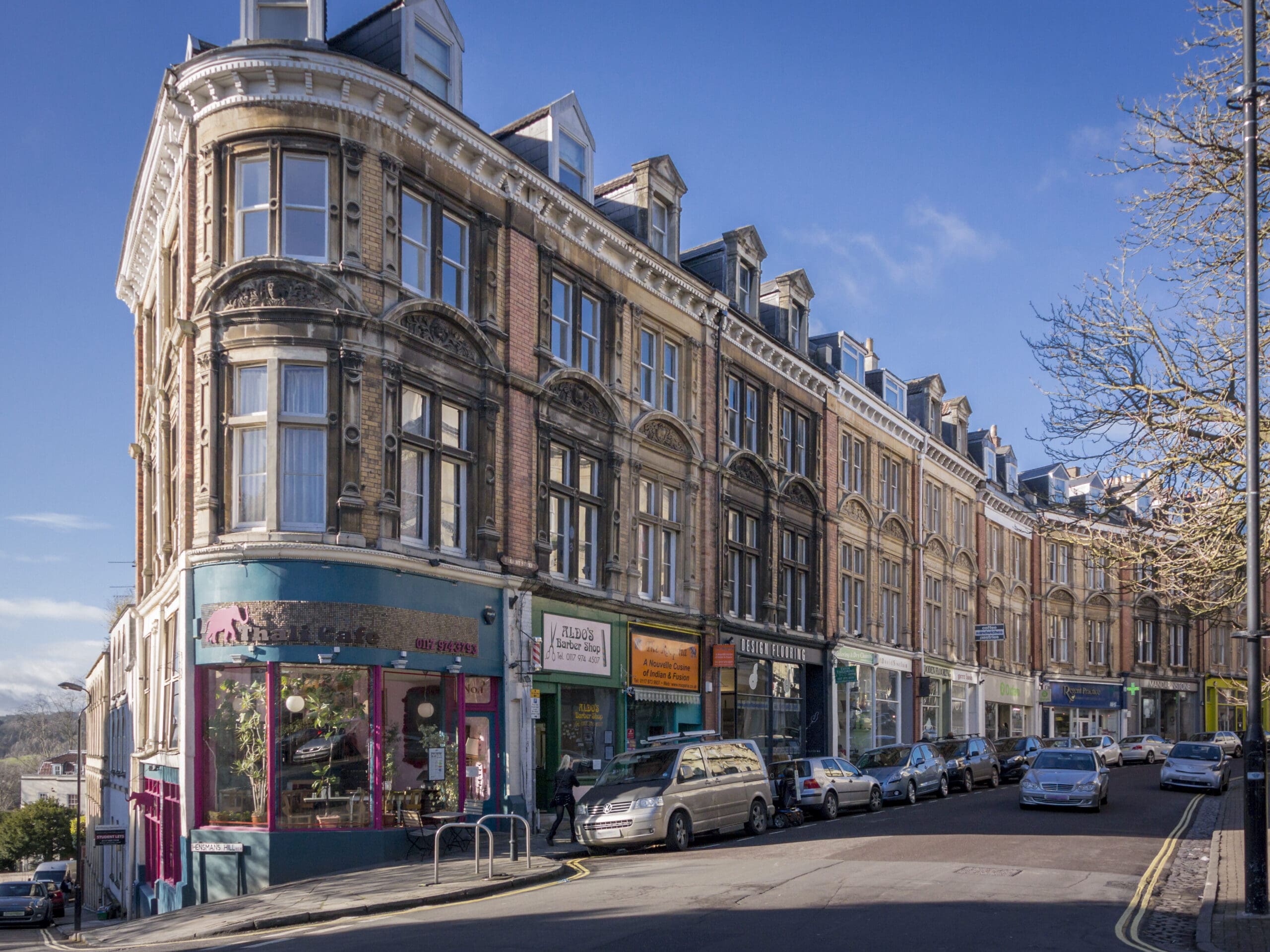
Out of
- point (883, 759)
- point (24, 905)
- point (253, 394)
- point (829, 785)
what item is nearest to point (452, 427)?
point (253, 394)

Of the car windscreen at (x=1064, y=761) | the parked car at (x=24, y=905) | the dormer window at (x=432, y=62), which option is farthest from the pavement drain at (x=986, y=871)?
the parked car at (x=24, y=905)

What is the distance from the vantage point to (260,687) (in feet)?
66.4

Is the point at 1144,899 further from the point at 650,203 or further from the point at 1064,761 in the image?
the point at 650,203

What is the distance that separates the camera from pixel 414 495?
22656 mm

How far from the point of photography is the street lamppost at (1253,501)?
12.4m

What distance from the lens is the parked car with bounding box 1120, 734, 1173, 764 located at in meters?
52.5

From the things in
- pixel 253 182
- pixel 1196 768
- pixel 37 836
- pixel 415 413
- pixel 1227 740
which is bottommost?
pixel 37 836

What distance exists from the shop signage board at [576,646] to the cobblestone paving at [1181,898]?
38.6 feet

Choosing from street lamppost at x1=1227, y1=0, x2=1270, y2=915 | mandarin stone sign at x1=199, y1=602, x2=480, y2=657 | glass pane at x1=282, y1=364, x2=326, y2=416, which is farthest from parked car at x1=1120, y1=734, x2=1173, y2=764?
street lamppost at x1=1227, y1=0, x2=1270, y2=915

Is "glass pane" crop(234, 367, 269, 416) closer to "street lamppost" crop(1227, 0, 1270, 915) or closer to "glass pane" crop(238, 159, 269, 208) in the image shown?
"glass pane" crop(238, 159, 269, 208)

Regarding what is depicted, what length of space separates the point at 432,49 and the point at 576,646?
12.2m

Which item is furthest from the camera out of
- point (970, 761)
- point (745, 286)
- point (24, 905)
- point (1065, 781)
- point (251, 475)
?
point (24, 905)

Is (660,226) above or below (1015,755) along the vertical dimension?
above

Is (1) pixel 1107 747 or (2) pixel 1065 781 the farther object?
(1) pixel 1107 747
